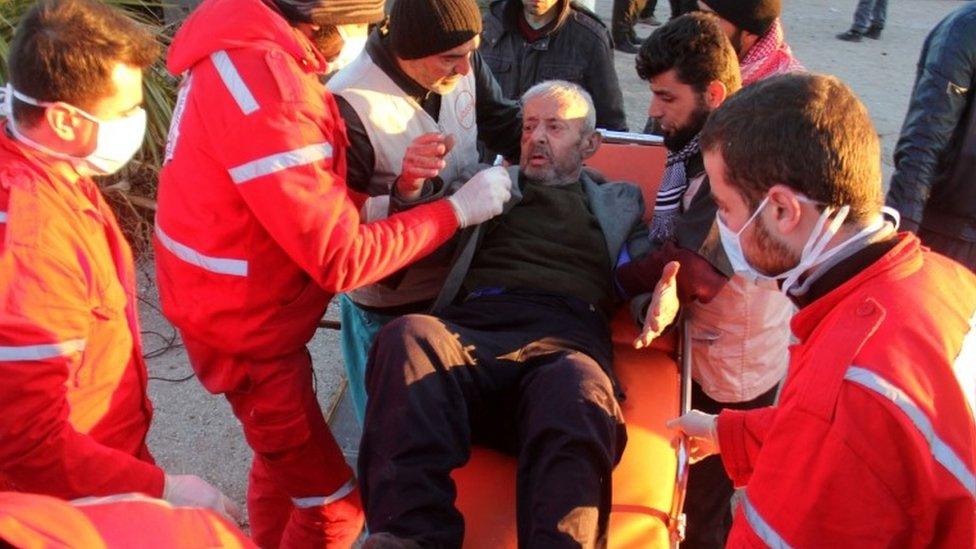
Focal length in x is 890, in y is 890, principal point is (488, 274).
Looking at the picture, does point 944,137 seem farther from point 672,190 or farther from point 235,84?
point 235,84

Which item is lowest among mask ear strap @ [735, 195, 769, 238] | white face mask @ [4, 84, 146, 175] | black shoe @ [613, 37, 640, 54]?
black shoe @ [613, 37, 640, 54]

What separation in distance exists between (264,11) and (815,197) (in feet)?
4.79

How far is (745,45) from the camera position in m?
3.61

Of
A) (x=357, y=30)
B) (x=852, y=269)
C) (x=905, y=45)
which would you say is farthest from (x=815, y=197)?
(x=905, y=45)

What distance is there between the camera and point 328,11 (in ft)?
7.72

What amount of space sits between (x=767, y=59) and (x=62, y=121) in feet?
8.54

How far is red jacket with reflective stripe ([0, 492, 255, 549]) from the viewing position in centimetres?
98

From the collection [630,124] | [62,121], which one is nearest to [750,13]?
[62,121]

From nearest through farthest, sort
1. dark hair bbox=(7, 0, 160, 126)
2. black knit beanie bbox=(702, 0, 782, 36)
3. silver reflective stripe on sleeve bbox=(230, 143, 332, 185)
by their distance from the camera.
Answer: dark hair bbox=(7, 0, 160, 126) → silver reflective stripe on sleeve bbox=(230, 143, 332, 185) → black knit beanie bbox=(702, 0, 782, 36)

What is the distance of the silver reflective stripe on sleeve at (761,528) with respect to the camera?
1700 millimetres

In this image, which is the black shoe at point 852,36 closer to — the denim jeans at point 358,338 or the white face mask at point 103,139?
the denim jeans at point 358,338

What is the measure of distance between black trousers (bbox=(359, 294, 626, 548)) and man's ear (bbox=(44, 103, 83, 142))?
39.4 inches

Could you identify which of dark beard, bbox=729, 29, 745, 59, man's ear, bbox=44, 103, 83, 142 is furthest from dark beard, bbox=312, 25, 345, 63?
dark beard, bbox=729, 29, 745, 59

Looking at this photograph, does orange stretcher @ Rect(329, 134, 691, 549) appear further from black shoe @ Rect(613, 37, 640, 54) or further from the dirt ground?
black shoe @ Rect(613, 37, 640, 54)
